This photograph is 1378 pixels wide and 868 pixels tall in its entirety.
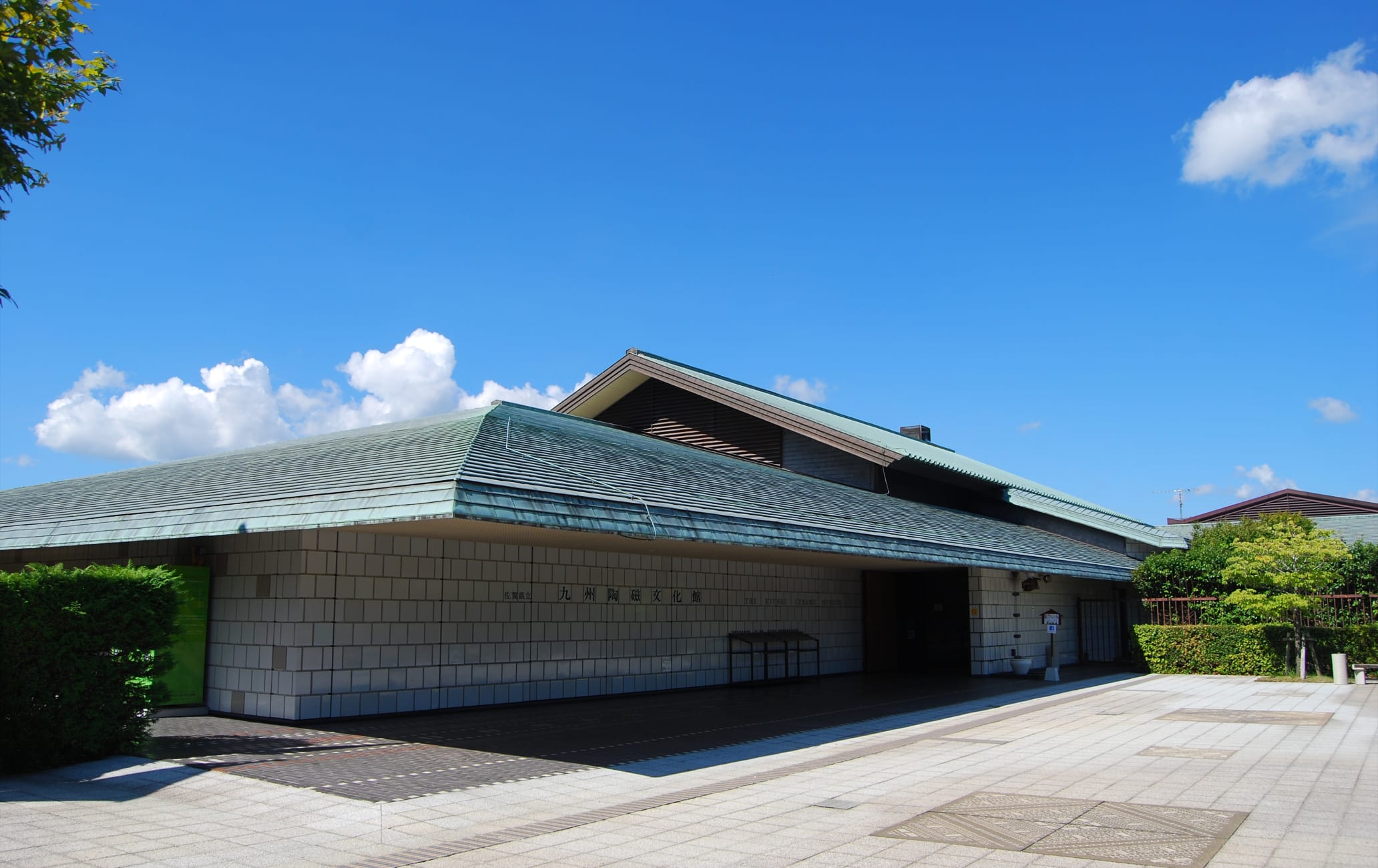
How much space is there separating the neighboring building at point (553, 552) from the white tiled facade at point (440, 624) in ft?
0.11

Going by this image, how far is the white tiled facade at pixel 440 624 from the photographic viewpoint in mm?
13000

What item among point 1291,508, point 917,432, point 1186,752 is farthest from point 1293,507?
point 1186,752

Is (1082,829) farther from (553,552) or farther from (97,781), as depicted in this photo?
(553,552)

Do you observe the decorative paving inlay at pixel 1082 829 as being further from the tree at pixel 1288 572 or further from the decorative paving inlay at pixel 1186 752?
the tree at pixel 1288 572

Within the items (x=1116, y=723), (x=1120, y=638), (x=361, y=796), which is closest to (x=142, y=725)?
(x=361, y=796)

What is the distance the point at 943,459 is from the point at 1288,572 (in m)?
10.4

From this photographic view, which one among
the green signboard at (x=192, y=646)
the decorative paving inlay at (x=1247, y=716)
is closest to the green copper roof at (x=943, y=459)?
the decorative paving inlay at (x=1247, y=716)

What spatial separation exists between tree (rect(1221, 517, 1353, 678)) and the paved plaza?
6.95 m

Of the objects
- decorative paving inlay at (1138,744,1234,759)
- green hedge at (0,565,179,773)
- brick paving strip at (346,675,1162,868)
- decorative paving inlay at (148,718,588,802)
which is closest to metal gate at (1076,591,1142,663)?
brick paving strip at (346,675,1162,868)

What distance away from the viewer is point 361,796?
8562 mm

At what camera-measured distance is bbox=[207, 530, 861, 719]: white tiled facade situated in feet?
42.7

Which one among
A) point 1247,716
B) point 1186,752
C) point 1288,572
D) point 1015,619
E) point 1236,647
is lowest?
point 1247,716

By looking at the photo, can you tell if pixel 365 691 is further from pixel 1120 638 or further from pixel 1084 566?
pixel 1120 638

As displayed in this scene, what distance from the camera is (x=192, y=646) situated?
13.9 metres
